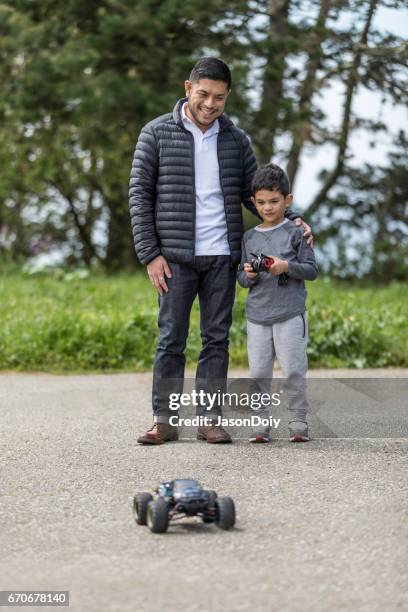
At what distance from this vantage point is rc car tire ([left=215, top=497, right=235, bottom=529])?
4000mm

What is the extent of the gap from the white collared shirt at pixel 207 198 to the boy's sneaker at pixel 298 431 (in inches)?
39.6

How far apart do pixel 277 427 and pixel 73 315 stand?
405 cm

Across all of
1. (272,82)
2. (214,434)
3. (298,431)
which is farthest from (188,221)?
(272,82)

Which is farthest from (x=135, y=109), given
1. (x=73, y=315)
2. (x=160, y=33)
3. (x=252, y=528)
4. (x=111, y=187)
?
(x=252, y=528)

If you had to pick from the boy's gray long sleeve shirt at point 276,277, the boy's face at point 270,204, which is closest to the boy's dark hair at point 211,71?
the boy's face at point 270,204

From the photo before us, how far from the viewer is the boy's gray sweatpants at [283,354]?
5723 millimetres

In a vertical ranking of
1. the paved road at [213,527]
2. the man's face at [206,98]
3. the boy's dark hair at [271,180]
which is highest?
the man's face at [206,98]

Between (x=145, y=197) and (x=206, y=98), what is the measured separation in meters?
0.61

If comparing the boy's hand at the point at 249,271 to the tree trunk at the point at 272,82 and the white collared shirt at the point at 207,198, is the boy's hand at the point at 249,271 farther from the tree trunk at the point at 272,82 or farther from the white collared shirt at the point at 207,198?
the tree trunk at the point at 272,82

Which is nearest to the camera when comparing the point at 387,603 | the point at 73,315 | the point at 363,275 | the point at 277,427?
the point at 387,603

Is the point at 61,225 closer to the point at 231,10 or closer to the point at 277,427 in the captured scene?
the point at 231,10

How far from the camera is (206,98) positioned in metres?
5.58

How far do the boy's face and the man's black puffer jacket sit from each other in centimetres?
18

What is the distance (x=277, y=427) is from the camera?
21.1 feet
